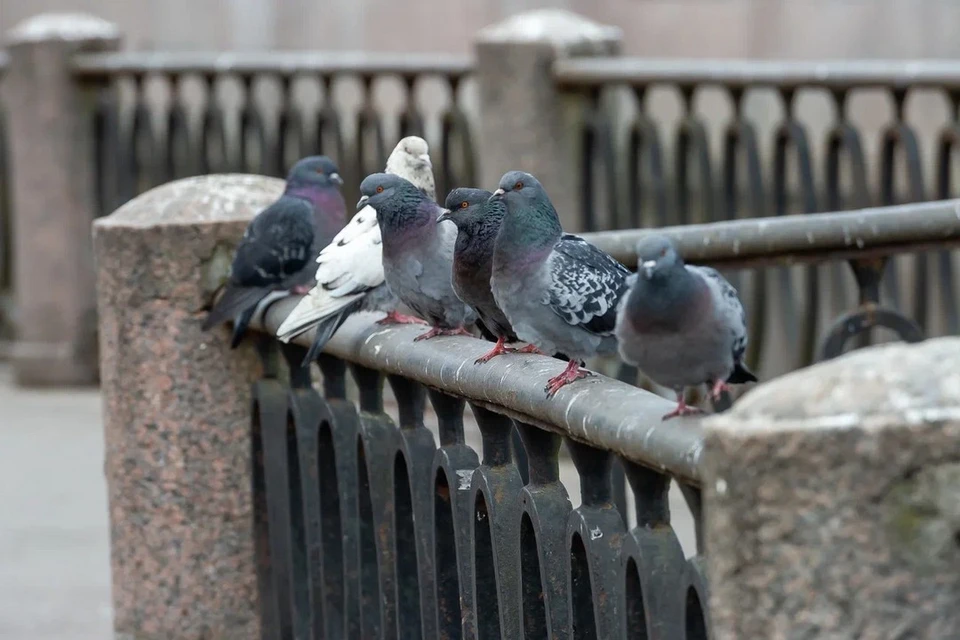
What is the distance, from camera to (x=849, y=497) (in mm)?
1644

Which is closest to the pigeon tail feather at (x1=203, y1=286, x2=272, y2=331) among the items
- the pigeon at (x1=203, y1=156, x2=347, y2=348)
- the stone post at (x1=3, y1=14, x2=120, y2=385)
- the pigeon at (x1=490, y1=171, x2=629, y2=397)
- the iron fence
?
the pigeon at (x1=203, y1=156, x2=347, y2=348)

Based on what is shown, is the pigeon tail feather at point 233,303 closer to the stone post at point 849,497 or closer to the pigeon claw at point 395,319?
the pigeon claw at point 395,319

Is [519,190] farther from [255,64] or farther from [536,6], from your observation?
[536,6]

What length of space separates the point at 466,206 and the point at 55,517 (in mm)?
4053

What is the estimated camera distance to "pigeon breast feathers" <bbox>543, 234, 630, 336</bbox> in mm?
2941

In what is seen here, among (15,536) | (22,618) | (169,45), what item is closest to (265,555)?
(22,618)

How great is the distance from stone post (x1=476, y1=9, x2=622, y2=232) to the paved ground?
1.14 metres

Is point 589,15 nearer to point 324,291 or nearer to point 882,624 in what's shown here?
point 324,291

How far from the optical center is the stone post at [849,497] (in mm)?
1635

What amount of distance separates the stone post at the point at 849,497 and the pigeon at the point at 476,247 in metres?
1.33

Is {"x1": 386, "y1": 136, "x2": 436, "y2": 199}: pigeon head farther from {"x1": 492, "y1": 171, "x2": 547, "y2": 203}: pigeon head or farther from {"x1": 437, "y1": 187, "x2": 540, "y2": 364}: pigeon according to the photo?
{"x1": 492, "y1": 171, "x2": 547, "y2": 203}: pigeon head

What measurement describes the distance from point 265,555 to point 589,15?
7399mm

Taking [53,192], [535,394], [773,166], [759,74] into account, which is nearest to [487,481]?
[535,394]

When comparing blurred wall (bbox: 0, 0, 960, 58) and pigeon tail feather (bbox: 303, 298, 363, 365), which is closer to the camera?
pigeon tail feather (bbox: 303, 298, 363, 365)
